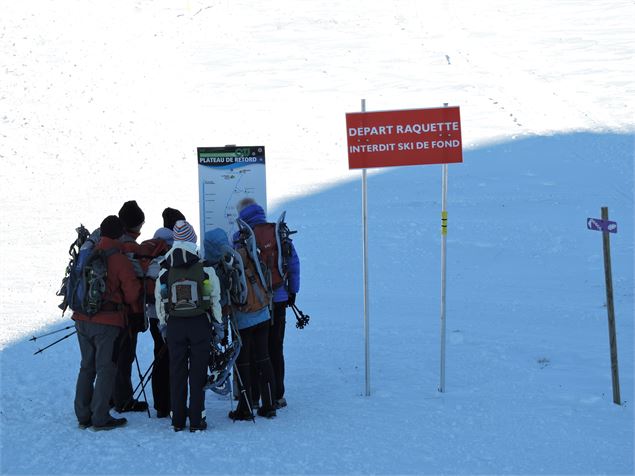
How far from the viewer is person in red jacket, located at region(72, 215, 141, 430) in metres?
7.18

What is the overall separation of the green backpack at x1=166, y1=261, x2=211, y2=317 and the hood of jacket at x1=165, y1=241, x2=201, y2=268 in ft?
0.15

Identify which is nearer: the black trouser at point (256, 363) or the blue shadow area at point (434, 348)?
the blue shadow area at point (434, 348)

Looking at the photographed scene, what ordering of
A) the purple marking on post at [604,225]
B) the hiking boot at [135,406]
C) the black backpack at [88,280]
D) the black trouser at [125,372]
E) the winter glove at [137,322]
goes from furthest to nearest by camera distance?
1. the purple marking on post at [604,225]
2. the hiking boot at [135,406]
3. the black trouser at [125,372]
4. the winter glove at [137,322]
5. the black backpack at [88,280]

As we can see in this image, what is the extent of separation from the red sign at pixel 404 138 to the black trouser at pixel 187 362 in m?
2.47

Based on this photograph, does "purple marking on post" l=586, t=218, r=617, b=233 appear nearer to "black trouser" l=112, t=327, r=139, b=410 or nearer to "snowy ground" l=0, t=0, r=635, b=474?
"snowy ground" l=0, t=0, r=635, b=474

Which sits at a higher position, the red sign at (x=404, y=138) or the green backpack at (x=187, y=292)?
the red sign at (x=404, y=138)

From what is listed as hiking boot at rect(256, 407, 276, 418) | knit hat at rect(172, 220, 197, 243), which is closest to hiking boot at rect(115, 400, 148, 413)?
hiking boot at rect(256, 407, 276, 418)

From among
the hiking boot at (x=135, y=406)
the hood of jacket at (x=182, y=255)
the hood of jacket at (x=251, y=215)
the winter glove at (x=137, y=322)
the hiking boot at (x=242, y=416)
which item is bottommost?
the hiking boot at (x=242, y=416)

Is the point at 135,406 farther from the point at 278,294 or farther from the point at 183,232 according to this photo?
the point at 183,232

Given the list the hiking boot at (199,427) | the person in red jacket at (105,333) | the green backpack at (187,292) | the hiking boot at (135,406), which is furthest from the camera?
the hiking boot at (135,406)

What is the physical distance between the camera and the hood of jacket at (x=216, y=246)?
24.1 ft

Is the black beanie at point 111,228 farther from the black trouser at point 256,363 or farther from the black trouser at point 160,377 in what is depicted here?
the black trouser at point 256,363

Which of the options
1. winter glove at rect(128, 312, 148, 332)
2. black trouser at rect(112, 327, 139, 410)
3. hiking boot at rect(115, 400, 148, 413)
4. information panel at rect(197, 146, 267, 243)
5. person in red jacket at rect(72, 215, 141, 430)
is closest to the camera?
person in red jacket at rect(72, 215, 141, 430)

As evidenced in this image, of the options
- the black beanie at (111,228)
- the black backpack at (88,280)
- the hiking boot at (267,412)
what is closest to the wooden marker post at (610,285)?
the hiking boot at (267,412)
